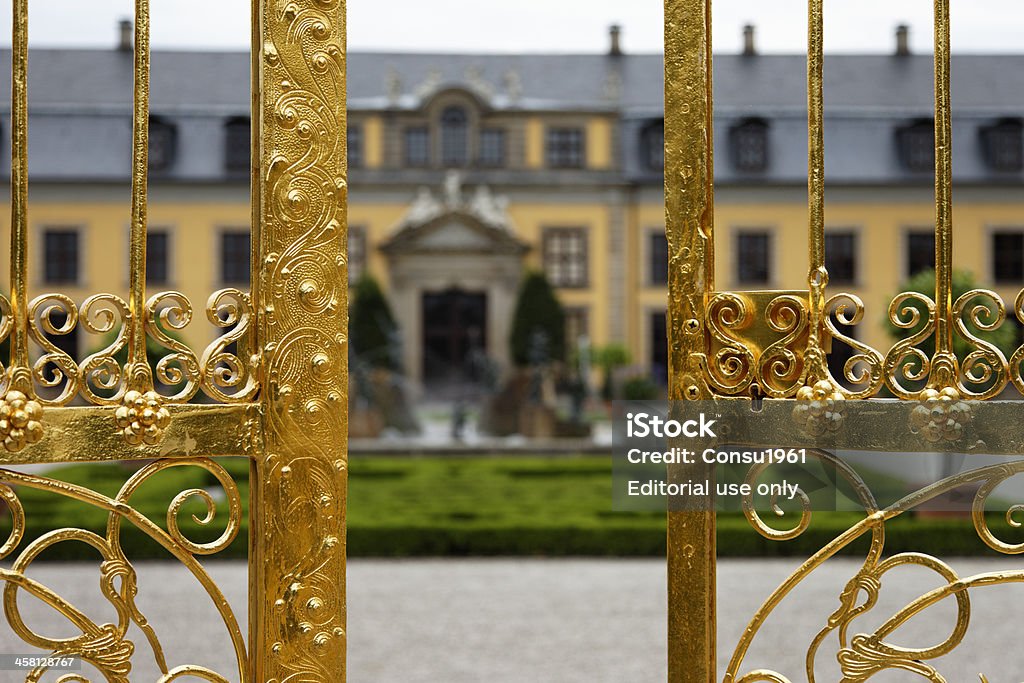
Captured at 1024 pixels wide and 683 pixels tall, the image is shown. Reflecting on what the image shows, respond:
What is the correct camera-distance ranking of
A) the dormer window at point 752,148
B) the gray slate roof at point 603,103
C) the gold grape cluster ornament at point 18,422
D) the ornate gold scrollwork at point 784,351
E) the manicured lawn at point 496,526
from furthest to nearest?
the dormer window at point 752,148 → the gray slate roof at point 603,103 → the manicured lawn at point 496,526 → the ornate gold scrollwork at point 784,351 → the gold grape cluster ornament at point 18,422

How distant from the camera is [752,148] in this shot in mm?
16875

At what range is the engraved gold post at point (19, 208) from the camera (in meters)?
1.62

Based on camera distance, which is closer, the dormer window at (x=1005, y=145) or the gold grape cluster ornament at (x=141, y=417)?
the gold grape cluster ornament at (x=141, y=417)

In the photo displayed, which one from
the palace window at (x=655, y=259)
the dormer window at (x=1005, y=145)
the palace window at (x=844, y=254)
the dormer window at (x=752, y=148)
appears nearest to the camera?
the dormer window at (x=752, y=148)

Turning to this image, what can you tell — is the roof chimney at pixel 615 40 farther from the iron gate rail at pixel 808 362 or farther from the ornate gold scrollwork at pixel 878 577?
the ornate gold scrollwork at pixel 878 577

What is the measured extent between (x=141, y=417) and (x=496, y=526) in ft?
16.3

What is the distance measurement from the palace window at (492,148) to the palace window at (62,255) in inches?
301

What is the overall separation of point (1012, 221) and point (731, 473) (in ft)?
56.7

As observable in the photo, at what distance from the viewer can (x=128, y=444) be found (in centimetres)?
166

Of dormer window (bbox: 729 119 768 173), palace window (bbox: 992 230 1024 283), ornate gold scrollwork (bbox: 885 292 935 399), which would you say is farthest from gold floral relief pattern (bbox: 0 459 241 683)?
palace window (bbox: 992 230 1024 283)

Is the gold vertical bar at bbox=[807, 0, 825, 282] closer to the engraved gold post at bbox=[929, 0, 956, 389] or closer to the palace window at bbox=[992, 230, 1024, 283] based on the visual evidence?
the engraved gold post at bbox=[929, 0, 956, 389]

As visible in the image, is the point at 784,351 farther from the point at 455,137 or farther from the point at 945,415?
the point at 455,137

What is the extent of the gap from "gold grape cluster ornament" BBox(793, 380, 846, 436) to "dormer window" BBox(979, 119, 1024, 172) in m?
17.6

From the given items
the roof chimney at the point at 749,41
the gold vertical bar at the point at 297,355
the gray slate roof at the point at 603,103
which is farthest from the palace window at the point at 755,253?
the gold vertical bar at the point at 297,355
